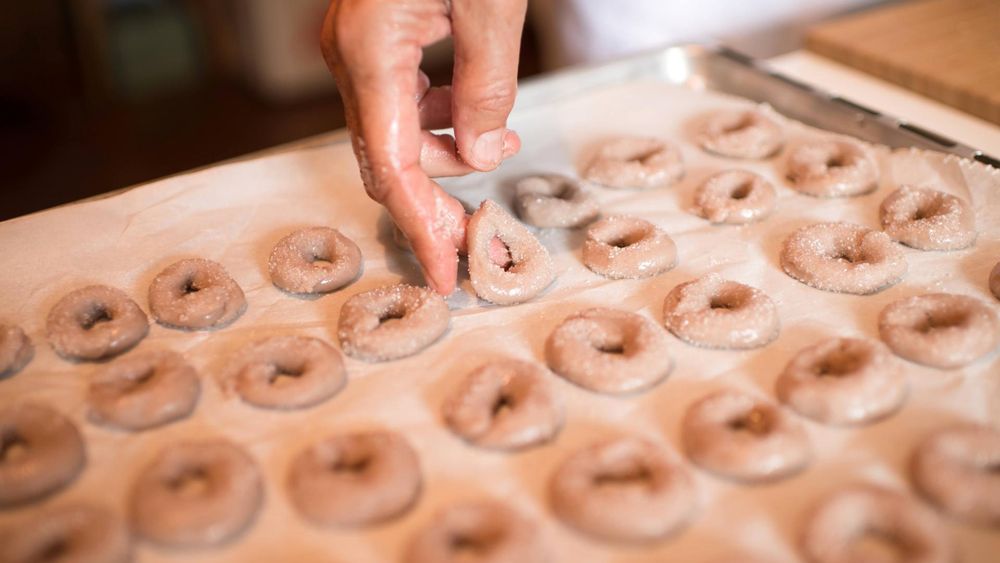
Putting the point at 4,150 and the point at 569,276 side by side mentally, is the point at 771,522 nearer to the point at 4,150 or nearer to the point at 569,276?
the point at 569,276

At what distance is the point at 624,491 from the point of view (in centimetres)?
128

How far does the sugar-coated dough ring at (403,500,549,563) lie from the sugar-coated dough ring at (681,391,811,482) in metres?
0.31

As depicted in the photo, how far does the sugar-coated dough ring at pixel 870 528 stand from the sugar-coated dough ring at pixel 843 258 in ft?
1.76

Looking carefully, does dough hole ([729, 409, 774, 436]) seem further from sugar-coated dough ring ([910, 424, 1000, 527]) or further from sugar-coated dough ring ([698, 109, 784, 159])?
sugar-coated dough ring ([698, 109, 784, 159])

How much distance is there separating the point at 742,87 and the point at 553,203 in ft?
2.60

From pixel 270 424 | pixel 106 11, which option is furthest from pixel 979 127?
pixel 106 11

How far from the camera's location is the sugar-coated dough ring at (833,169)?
1975mm

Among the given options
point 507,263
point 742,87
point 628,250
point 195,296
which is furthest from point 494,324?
point 742,87

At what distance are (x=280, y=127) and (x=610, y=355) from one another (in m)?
3.42

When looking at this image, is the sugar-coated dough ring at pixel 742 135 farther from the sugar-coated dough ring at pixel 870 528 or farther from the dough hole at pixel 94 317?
the dough hole at pixel 94 317

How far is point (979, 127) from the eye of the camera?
216 centimetres

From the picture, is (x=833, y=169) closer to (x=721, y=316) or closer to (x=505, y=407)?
(x=721, y=316)

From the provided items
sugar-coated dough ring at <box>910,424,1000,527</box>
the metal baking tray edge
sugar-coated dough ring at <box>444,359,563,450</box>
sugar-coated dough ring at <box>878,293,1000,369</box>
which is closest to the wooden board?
the metal baking tray edge

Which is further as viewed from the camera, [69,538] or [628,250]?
[628,250]
